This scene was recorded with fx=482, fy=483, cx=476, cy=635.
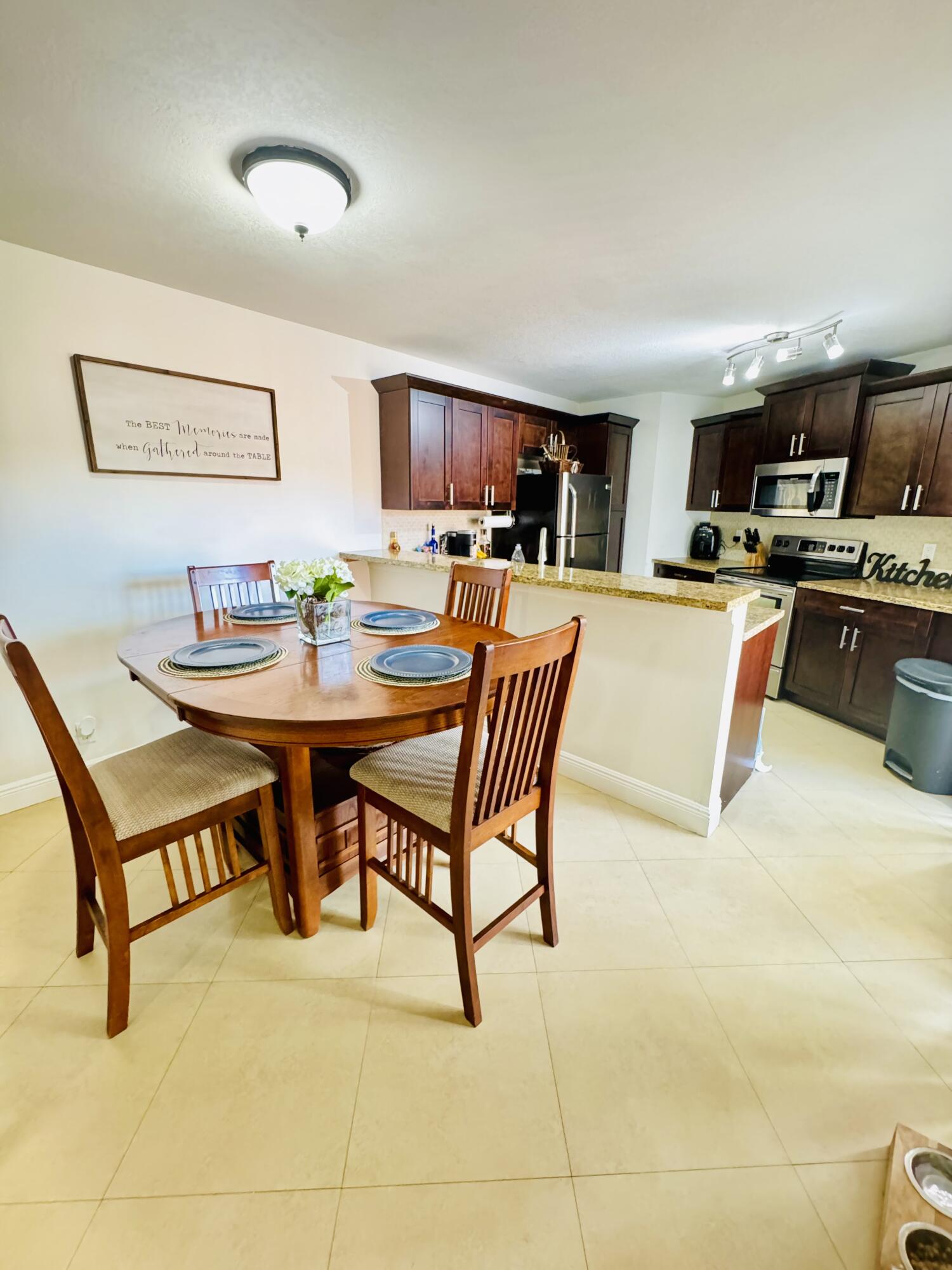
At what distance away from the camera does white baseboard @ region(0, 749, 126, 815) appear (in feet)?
7.09

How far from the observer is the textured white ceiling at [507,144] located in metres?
1.06

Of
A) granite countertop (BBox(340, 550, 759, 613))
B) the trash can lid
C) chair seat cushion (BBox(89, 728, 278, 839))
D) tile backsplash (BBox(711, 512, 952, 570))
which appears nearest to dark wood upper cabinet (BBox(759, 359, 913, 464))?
tile backsplash (BBox(711, 512, 952, 570))

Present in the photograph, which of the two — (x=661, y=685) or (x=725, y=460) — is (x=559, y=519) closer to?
(x=725, y=460)

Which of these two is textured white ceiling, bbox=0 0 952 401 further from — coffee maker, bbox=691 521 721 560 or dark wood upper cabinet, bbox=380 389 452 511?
coffee maker, bbox=691 521 721 560

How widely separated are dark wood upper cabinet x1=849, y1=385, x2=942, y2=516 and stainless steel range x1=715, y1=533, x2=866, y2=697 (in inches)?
18.7

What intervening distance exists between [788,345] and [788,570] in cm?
179

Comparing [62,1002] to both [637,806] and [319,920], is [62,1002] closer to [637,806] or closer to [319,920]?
[319,920]

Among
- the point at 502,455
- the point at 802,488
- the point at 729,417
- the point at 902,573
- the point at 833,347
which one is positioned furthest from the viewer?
the point at 729,417

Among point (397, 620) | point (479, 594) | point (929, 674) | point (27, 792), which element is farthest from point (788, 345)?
point (27, 792)

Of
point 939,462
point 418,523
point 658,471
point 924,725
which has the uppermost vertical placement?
point 658,471

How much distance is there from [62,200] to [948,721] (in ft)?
14.1

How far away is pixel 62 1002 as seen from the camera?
1.35m

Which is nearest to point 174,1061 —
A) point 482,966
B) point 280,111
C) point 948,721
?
point 482,966

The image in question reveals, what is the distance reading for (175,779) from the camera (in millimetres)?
1357
